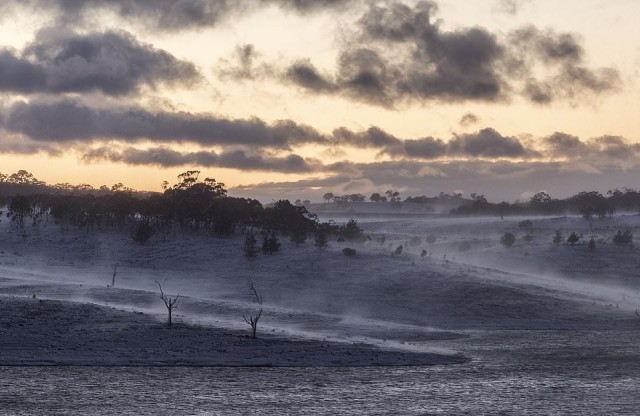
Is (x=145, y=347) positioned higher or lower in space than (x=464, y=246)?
lower

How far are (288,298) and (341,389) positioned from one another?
39.6m

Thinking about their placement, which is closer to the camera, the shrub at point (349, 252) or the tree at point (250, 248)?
the shrub at point (349, 252)

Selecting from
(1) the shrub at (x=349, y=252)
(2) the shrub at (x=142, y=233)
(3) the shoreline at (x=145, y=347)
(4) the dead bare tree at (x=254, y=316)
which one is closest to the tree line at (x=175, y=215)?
(2) the shrub at (x=142, y=233)

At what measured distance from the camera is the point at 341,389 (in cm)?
3008

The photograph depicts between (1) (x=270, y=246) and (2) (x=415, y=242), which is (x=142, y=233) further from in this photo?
(2) (x=415, y=242)

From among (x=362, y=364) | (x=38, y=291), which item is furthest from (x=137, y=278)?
(x=362, y=364)

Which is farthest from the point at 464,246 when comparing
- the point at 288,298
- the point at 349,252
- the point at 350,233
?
the point at 288,298

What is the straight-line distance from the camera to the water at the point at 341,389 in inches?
1025

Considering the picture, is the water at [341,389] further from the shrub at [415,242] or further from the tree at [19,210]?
the shrub at [415,242]

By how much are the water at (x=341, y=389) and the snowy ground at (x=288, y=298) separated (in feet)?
9.95

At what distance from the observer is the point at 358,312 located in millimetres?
63406

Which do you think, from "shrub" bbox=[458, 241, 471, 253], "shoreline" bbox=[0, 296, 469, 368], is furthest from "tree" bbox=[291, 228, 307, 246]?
"shoreline" bbox=[0, 296, 469, 368]

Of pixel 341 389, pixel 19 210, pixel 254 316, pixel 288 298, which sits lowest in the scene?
pixel 288 298

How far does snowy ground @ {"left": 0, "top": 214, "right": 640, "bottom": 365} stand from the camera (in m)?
39.8
